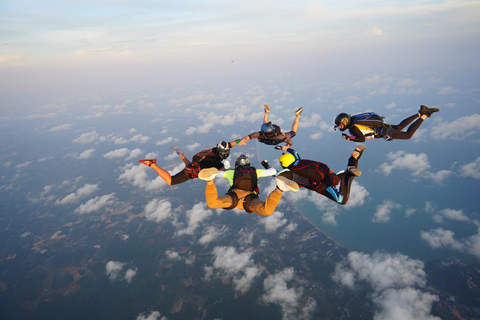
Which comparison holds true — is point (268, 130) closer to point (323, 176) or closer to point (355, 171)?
point (323, 176)

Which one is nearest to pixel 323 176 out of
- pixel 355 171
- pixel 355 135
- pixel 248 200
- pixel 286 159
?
pixel 355 171

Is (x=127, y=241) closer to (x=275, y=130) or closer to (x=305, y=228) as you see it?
(x=305, y=228)

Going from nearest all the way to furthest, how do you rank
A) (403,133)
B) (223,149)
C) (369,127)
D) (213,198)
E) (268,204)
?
(268,204) < (213,198) < (223,149) < (369,127) < (403,133)

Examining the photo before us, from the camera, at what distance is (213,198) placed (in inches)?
219

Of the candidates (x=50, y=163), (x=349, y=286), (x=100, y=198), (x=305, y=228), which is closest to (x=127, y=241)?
(x=100, y=198)

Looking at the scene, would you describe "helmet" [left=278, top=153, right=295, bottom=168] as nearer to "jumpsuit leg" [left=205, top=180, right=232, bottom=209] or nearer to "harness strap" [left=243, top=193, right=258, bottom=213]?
"harness strap" [left=243, top=193, right=258, bottom=213]

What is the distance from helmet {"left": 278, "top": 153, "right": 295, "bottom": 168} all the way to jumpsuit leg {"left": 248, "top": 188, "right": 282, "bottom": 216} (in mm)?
1425

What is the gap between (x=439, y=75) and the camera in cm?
18638

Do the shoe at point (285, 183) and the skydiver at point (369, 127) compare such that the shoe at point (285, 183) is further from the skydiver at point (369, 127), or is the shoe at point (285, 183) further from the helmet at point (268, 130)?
the skydiver at point (369, 127)

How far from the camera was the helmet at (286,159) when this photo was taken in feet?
21.3

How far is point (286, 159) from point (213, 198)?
2.62 metres

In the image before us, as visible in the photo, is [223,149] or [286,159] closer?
[286,159]

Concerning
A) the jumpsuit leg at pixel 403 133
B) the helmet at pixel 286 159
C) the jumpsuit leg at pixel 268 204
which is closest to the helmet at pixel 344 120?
the jumpsuit leg at pixel 403 133

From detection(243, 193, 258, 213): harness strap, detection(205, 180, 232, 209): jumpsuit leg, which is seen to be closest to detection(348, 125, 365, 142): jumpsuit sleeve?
detection(243, 193, 258, 213): harness strap
